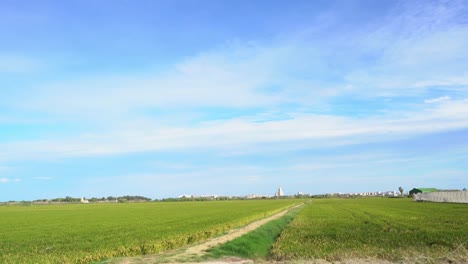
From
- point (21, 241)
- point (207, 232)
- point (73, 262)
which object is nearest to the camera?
point (73, 262)

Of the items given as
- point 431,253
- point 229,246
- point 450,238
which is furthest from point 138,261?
point 450,238

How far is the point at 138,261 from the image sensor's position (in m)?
18.2

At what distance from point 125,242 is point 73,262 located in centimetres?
758

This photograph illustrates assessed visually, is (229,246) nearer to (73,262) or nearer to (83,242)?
(73,262)

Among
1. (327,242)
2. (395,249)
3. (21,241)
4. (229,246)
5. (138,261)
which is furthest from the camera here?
(21,241)

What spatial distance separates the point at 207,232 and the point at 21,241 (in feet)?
41.9

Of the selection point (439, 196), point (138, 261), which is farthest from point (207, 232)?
point (439, 196)

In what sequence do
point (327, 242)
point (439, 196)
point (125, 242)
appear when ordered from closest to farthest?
point (327, 242) → point (125, 242) → point (439, 196)

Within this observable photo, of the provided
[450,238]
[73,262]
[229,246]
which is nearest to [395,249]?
[450,238]

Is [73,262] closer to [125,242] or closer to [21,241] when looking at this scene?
[125,242]

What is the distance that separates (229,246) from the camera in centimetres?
2275

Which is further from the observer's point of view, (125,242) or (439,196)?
(439,196)

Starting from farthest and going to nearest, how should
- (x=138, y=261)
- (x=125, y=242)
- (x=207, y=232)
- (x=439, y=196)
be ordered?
1. (x=439, y=196)
2. (x=207, y=232)
3. (x=125, y=242)
4. (x=138, y=261)

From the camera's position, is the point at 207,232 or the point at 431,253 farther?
the point at 207,232
